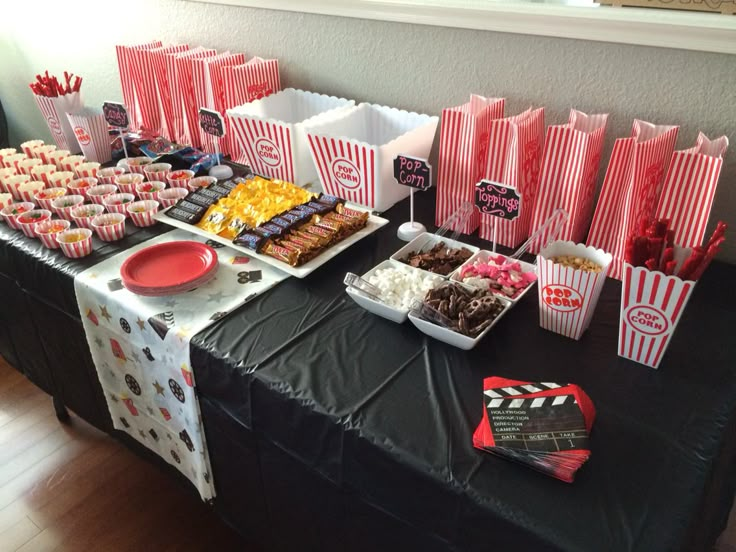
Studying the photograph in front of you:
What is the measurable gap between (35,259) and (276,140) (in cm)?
70

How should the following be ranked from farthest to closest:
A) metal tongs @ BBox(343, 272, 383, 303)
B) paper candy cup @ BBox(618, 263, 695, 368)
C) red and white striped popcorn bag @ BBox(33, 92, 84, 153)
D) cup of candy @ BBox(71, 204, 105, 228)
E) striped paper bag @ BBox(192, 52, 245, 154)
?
red and white striped popcorn bag @ BBox(33, 92, 84, 153)
striped paper bag @ BBox(192, 52, 245, 154)
cup of candy @ BBox(71, 204, 105, 228)
metal tongs @ BBox(343, 272, 383, 303)
paper candy cup @ BBox(618, 263, 695, 368)

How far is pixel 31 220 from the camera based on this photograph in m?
1.52

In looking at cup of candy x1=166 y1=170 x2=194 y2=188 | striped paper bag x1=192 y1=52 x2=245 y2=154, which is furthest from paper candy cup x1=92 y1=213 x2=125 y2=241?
striped paper bag x1=192 y1=52 x2=245 y2=154

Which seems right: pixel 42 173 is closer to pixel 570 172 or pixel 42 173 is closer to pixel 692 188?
pixel 570 172

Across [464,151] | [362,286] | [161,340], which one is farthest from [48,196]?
[464,151]

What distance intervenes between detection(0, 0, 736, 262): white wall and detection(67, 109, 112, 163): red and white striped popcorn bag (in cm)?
52

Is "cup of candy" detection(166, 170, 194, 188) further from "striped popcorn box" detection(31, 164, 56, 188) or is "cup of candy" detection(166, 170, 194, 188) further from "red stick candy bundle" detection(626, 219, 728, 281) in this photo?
"red stick candy bundle" detection(626, 219, 728, 281)

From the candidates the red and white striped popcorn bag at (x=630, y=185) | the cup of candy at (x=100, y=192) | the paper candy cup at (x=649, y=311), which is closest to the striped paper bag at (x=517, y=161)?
the red and white striped popcorn bag at (x=630, y=185)

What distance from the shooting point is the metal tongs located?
3.84 ft

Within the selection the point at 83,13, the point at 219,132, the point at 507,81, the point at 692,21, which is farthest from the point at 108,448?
the point at 692,21

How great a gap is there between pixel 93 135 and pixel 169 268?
848mm

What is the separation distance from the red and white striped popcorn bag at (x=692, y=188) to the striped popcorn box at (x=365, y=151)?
2.08 ft

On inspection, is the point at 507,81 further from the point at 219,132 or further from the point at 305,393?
the point at 305,393

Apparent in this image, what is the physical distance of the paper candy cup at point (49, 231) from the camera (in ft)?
4.74
